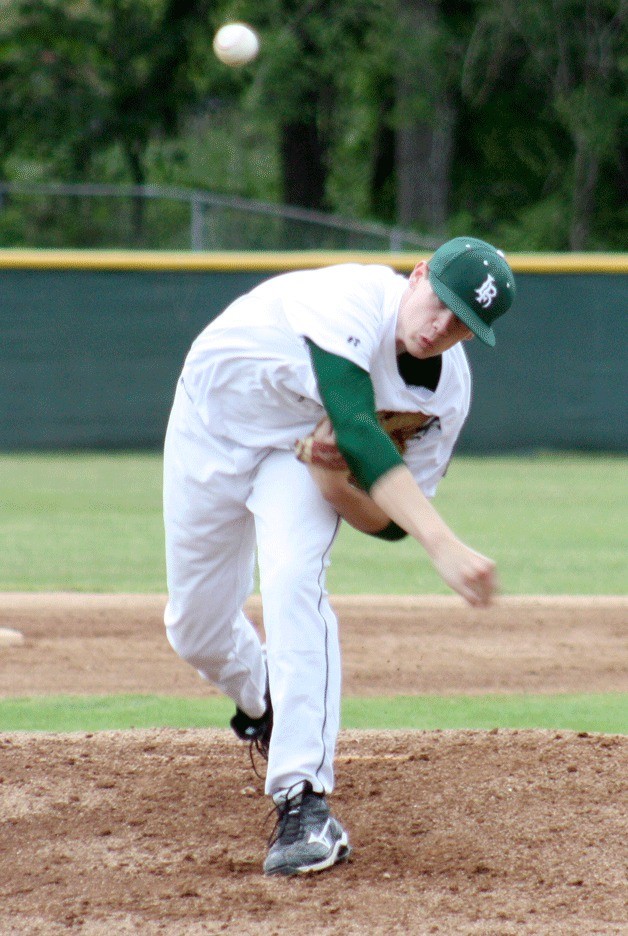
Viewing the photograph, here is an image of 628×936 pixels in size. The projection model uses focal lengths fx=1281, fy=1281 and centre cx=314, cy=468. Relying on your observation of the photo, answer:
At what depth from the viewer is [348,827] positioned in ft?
10.4

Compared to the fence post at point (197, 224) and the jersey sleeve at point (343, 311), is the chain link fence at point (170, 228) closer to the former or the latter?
the fence post at point (197, 224)

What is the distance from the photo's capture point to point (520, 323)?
488 inches

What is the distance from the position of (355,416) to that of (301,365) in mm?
300

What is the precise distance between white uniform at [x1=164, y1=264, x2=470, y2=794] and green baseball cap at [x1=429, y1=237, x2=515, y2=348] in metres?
0.17

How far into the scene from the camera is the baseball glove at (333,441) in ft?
9.05

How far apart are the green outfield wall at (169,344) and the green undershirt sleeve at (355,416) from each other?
31.9 feet

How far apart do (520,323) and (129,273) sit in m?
3.80

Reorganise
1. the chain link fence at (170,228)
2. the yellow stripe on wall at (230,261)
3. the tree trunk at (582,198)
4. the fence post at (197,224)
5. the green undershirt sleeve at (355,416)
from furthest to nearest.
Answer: the tree trunk at (582,198) → the chain link fence at (170,228) → the fence post at (197,224) → the yellow stripe on wall at (230,261) → the green undershirt sleeve at (355,416)

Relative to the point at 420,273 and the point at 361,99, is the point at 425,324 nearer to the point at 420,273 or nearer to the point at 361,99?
the point at 420,273

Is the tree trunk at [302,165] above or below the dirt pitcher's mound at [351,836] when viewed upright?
below

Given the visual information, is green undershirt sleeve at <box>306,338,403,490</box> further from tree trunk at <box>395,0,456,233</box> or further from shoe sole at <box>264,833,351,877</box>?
tree trunk at <box>395,0,456,233</box>

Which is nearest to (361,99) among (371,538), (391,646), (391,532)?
(371,538)

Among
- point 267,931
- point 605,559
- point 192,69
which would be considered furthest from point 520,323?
point 192,69

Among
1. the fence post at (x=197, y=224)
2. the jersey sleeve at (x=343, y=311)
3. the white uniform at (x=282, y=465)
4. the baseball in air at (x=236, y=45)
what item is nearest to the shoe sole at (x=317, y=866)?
the white uniform at (x=282, y=465)
